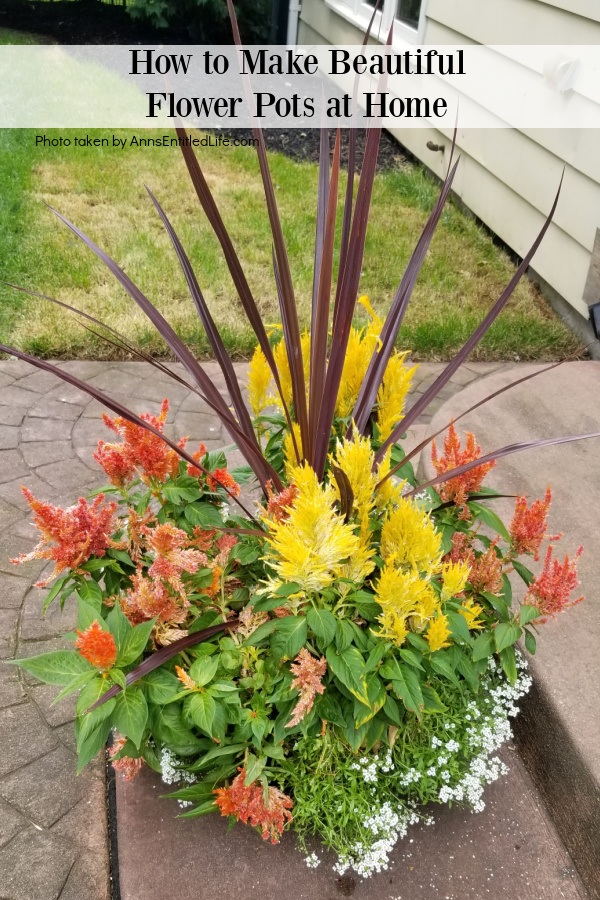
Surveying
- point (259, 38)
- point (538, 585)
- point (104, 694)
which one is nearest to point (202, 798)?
point (104, 694)

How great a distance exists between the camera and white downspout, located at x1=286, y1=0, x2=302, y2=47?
9.10 metres

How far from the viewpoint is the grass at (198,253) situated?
3992 mm

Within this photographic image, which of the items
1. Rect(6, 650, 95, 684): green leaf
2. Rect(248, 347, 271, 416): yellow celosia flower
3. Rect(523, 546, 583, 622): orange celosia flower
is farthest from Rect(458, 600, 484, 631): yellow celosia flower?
Rect(6, 650, 95, 684): green leaf

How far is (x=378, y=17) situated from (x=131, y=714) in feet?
24.8

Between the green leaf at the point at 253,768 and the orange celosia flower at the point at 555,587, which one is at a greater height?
the orange celosia flower at the point at 555,587

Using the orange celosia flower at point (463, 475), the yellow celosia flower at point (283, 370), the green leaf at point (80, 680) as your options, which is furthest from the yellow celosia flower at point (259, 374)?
the green leaf at point (80, 680)

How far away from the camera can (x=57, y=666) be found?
1414 millimetres

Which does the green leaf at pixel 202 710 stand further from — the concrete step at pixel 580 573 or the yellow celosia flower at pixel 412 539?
the concrete step at pixel 580 573

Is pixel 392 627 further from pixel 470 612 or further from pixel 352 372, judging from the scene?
pixel 352 372

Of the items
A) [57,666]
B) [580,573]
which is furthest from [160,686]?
[580,573]

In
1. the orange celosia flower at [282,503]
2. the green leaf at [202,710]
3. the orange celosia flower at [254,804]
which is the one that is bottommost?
the orange celosia flower at [254,804]

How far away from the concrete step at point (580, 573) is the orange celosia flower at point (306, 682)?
71cm

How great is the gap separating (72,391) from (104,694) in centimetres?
229

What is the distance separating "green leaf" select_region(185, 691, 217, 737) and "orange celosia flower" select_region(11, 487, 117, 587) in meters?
0.37
